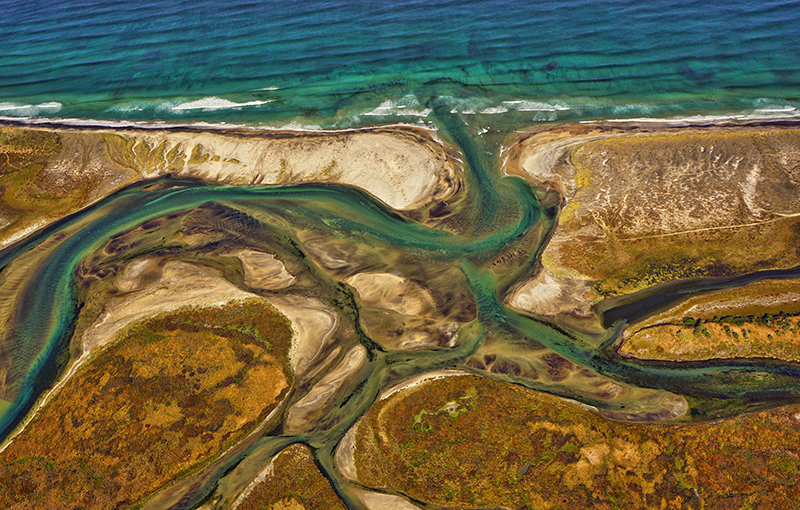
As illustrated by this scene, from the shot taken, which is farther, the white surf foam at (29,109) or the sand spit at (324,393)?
the white surf foam at (29,109)

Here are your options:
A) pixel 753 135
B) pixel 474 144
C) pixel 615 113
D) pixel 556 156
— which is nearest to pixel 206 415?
pixel 474 144

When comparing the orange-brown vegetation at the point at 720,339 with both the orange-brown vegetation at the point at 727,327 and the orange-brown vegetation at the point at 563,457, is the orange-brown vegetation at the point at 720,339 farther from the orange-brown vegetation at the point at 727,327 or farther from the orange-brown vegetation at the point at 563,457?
the orange-brown vegetation at the point at 563,457

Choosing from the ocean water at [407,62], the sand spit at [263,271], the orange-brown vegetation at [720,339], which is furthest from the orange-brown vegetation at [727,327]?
the sand spit at [263,271]

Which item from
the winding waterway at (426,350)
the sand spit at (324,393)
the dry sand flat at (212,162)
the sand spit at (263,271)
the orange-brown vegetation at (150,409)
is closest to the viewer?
the orange-brown vegetation at (150,409)

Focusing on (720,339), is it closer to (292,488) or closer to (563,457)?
(563,457)

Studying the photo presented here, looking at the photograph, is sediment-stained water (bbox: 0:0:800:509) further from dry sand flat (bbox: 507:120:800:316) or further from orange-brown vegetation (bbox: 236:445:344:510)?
dry sand flat (bbox: 507:120:800:316)

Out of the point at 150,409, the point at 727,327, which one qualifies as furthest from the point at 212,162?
the point at 727,327

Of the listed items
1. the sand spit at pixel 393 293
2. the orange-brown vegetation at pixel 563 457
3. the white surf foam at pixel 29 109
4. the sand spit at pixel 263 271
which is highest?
the white surf foam at pixel 29 109
